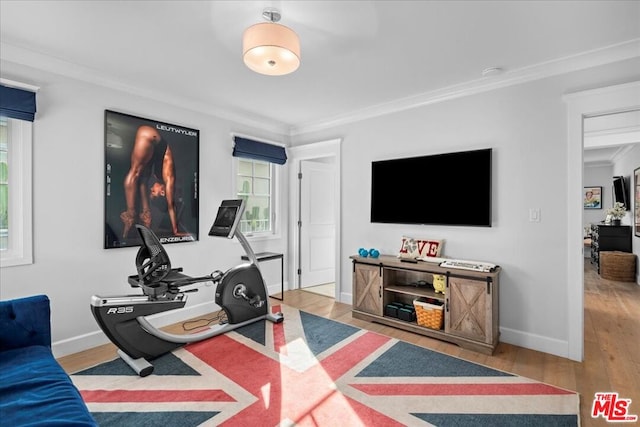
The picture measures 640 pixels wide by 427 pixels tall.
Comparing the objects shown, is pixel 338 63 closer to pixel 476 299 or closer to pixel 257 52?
pixel 257 52

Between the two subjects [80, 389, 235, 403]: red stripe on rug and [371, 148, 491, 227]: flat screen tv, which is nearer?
[80, 389, 235, 403]: red stripe on rug

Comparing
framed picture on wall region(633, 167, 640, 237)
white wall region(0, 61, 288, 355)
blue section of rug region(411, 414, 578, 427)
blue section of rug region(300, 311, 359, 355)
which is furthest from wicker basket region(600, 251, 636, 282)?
white wall region(0, 61, 288, 355)

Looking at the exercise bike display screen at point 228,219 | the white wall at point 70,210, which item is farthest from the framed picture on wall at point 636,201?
the white wall at point 70,210

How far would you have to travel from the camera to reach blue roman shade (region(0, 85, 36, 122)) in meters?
2.40

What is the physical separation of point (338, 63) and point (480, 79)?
4.59 feet

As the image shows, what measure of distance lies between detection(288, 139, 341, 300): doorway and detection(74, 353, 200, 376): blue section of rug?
2381mm

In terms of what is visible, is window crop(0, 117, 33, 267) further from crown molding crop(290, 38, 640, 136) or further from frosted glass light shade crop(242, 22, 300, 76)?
crown molding crop(290, 38, 640, 136)

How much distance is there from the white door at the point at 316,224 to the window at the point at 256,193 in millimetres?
486

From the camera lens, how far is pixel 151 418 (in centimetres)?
192

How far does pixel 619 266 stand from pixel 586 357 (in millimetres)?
3870

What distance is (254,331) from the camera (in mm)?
3238

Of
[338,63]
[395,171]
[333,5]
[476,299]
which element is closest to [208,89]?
[338,63]

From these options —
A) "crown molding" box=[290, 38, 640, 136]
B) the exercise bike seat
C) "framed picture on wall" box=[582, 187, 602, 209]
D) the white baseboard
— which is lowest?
the white baseboard

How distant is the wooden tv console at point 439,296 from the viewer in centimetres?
Answer: 278
